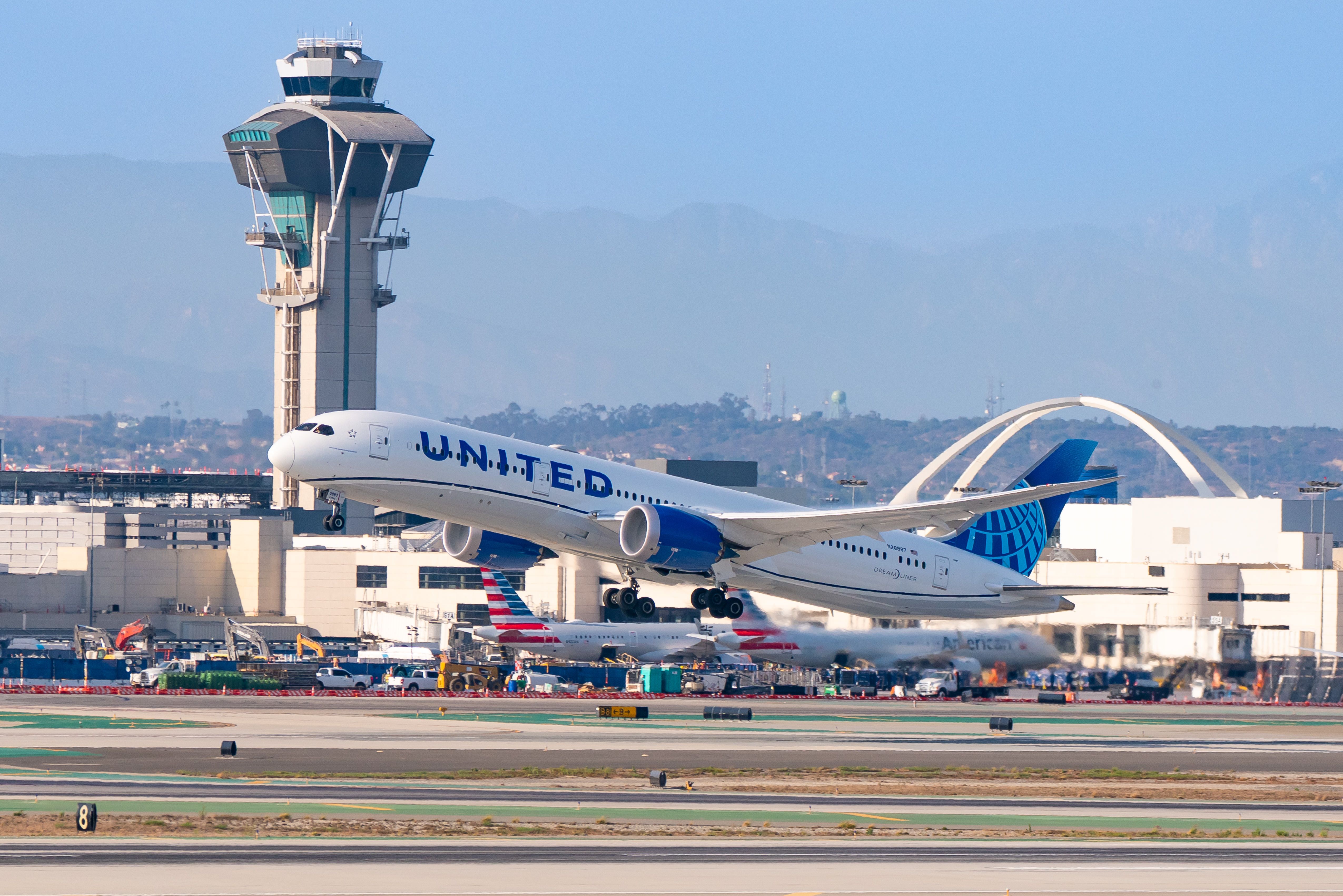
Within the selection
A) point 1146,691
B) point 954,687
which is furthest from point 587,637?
point 1146,691

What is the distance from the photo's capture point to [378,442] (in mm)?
55125

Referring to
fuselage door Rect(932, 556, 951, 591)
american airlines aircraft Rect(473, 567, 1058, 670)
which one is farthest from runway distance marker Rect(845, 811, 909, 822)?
american airlines aircraft Rect(473, 567, 1058, 670)

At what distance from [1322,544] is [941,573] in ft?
268

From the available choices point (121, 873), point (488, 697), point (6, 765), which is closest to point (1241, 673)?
point (488, 697)

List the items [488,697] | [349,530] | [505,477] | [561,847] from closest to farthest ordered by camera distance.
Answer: [561,847]
[505,477]
[488,697]
[349,530]

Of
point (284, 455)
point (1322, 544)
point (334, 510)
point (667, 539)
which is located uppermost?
point (1322, 544)

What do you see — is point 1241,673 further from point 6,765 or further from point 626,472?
point 6,765

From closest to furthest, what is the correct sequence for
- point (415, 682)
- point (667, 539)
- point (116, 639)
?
point (667, 539), point (415, 682), point (116, 639)

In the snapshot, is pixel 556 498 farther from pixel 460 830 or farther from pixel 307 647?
pixel 307 647

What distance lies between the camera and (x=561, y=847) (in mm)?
34188

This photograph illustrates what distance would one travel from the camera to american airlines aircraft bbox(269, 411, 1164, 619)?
55.4 metres

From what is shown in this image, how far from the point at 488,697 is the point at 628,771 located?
1543 inches

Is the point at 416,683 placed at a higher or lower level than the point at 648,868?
higher

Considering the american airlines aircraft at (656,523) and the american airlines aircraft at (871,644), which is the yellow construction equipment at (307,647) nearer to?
the american airlines aircraft at (871,644)
